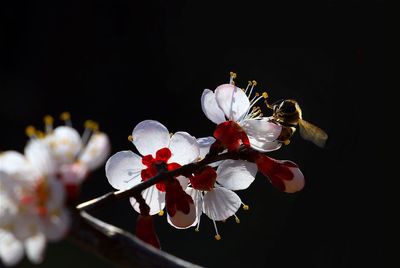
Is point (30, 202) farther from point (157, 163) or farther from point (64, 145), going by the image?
point (157, 163)

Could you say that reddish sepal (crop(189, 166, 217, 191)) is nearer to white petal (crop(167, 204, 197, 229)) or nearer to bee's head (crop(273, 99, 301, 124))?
white petal (crop(167, 204, 197, 229))

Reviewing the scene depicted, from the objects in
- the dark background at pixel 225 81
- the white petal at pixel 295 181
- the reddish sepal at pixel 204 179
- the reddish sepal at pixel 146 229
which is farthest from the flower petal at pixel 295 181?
the dark background at pixel 225 81

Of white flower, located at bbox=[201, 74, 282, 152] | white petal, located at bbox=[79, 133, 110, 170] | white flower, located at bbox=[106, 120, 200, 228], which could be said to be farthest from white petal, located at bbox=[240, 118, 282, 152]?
white petal, located at bbox=[79, 133, 110, 170]

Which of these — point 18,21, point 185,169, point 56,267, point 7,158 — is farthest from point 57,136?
point 18,21

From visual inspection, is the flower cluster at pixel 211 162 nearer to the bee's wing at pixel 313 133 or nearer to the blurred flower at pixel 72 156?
the bee's wing at pixel 313 133

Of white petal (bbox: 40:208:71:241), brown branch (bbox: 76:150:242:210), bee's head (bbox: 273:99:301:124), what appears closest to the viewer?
white petal (bbox: 40:208:71:241)

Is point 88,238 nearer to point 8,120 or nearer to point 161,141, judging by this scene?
point 161,141

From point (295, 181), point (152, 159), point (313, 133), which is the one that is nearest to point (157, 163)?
point (152, 159)
